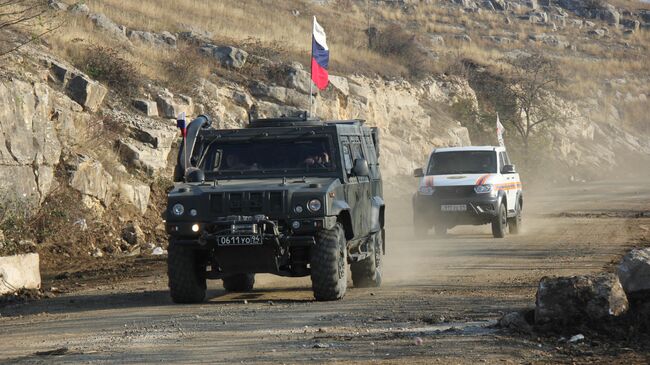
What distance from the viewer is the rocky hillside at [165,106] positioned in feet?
73.3

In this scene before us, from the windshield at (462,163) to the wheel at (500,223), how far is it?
899mm

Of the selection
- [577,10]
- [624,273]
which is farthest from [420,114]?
[577,10]

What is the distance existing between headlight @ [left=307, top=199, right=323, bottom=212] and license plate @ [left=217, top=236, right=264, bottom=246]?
66cm

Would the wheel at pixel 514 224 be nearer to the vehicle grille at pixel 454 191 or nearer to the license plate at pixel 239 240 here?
the vehicle grille at pixel 454 191

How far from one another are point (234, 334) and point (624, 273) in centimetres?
374

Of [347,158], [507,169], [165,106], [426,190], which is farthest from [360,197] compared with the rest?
[165,106]

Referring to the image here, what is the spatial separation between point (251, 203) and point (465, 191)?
1165 cm

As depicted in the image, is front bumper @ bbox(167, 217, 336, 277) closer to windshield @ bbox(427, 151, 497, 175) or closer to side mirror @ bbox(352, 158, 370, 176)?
side mirror @ bbox(352, 158, 370, 176)

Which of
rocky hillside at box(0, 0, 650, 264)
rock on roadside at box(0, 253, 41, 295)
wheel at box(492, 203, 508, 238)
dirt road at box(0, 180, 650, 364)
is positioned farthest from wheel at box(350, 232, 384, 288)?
wheel at box(492, 203, 508, 238)

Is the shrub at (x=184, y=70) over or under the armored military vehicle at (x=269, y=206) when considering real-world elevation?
over

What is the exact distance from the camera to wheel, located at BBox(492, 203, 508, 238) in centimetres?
2400

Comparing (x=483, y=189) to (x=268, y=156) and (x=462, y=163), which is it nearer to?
(x=462, y=163)

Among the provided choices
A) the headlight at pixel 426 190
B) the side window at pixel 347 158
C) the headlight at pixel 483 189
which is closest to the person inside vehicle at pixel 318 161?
the side window at pixel 347 158

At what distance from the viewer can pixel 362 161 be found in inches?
549
